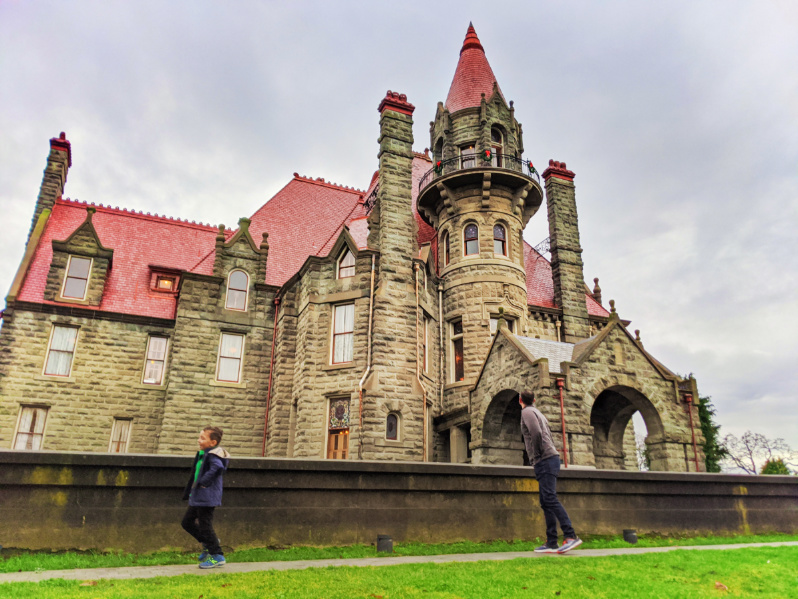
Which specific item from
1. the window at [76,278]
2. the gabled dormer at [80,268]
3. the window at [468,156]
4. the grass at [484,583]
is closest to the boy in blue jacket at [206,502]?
the grass at [484,583]

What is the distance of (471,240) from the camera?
23203mm

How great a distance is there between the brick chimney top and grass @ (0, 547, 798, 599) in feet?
61.1

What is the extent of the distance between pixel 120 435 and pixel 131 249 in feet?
26.1

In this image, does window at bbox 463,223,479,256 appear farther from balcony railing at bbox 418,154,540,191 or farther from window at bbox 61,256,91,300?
window at bbox 61,256,91,300

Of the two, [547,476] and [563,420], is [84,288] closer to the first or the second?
[563,420]

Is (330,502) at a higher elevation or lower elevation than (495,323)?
lower

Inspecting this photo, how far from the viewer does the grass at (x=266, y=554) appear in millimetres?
6844

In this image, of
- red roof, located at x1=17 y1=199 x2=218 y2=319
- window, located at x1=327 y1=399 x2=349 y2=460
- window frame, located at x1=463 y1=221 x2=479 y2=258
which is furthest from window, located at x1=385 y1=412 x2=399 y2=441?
red roof, located at x1=17 y1=199 x2=218 y2=319

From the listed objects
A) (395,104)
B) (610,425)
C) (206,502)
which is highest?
(395,104)

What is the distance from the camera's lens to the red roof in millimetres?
22234

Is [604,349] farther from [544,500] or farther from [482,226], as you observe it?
[482,226]

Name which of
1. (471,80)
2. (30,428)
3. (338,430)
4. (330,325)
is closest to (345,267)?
(330,325)

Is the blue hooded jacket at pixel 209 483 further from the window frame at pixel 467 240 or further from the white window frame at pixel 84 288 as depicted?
the white window frame at pixel 84 288

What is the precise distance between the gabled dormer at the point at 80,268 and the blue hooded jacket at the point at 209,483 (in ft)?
55.8
